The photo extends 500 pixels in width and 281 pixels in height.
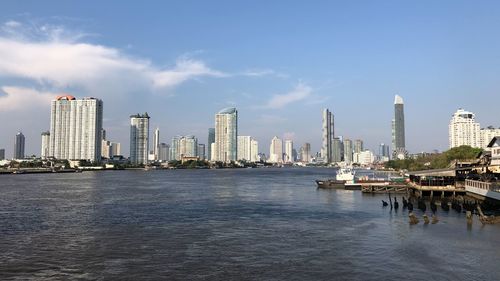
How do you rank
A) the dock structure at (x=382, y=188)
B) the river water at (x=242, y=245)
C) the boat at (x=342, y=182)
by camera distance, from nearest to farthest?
the river water at (x=242, y=245)
the dock structure at (x=382, y=188)
the boat at (x=342, y=182)

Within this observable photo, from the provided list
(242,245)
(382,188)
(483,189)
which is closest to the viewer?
(242,245)

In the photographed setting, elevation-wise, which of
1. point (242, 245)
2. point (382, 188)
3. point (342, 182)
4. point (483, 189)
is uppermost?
point (483, 189)

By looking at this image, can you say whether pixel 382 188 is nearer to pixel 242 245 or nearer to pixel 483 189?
pixel 483 189

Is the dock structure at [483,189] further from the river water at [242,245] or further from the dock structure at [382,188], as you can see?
the dock structure at [382,188]

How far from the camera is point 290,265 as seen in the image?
26.4 m

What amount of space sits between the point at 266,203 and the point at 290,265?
37.2 metres

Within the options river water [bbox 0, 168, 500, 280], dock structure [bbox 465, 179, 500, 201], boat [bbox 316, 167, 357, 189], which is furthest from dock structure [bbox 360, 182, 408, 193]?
river water [bbox 0, 168, 500, 280]

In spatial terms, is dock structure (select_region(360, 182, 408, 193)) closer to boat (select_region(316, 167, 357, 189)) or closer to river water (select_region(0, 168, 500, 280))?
boat (select_region(316, 167, 357, 189))

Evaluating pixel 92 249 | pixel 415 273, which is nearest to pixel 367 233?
pixel 415 273

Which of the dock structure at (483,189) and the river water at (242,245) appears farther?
the dock structure at (483,189)

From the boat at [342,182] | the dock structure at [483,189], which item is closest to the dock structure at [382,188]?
the boat at [342,182]

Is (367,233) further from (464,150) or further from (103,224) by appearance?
(464,150)

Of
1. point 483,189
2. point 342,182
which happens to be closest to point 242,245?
point 483,189

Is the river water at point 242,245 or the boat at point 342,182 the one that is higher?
the boat at point 342,182
